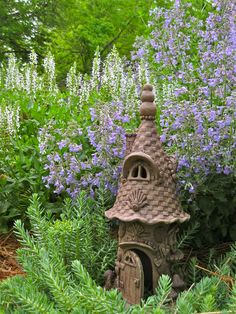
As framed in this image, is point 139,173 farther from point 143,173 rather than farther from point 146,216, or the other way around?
point 146,216

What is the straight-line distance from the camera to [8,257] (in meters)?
3.38

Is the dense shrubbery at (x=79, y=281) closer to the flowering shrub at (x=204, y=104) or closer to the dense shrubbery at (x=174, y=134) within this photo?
the dense shrubbery at (x=174, y=134)

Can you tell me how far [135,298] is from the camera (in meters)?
2.33

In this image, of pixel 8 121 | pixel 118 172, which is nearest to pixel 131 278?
pixel 118 172

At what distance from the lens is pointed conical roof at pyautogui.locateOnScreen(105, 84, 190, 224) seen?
2316 mm

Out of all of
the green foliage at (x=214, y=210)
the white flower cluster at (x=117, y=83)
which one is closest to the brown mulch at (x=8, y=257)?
the green foliage at (x=214, y=210)

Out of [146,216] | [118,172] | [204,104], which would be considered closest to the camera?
[146,216]

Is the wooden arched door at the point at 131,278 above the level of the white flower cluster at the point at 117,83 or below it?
below

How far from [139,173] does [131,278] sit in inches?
20.5

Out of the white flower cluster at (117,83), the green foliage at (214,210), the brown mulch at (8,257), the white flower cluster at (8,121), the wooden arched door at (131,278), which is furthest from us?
the white flower cluster at (8,121)

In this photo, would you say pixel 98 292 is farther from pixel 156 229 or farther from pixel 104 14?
pixel 104 14

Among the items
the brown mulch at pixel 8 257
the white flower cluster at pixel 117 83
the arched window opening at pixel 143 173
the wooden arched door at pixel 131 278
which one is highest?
the white flower cluster at pixel 117 83

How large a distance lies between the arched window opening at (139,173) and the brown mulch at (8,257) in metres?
1.11

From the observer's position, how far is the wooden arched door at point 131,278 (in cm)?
232
